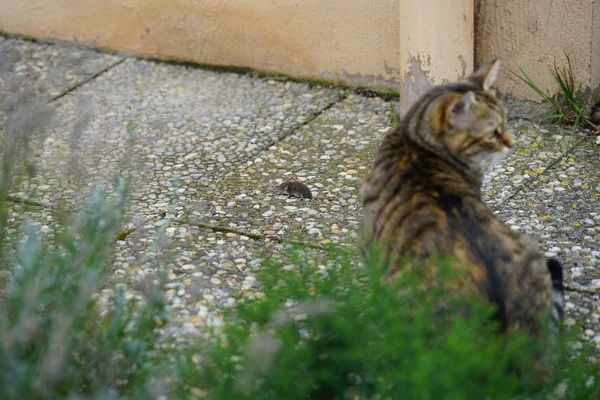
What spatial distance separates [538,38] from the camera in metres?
5.62

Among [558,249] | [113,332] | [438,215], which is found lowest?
[558,249]

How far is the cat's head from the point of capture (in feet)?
12.3

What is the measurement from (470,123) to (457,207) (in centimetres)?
53

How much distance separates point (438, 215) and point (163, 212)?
Result: 6.77 ft

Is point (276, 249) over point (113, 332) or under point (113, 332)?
under

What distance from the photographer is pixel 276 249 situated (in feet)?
15.2

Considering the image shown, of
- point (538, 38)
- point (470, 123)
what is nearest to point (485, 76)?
point (470, 123)

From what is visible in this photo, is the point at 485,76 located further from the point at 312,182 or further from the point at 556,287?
the point at 312,182

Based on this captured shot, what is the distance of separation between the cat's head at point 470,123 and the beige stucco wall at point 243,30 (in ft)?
7.46

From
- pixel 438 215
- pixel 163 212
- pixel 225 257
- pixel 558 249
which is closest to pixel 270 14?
pixel 163 212

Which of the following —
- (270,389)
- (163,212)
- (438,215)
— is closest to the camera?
(270,389)

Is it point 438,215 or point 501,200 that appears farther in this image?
point 501,200

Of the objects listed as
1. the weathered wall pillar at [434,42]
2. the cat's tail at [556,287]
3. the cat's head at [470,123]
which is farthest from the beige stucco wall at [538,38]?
the cat's tail at [556,287]

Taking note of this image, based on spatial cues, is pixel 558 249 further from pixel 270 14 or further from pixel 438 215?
pixel 270 14
